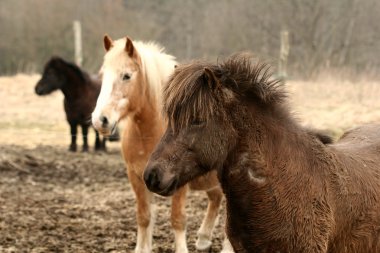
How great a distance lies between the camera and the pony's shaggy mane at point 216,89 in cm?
304

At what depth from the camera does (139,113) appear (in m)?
5.50

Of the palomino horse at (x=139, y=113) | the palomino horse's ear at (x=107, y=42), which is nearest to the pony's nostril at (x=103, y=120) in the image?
the palomino horse at (x=139, y=113)

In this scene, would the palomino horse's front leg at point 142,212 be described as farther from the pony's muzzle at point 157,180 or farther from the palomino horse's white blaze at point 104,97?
the pony's muzzle at point 157,180

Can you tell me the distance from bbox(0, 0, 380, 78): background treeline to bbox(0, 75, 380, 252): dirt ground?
7.35 feet

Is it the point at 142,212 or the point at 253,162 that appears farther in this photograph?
the point at 142,212

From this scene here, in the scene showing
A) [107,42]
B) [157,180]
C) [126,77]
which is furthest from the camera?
[107,42]

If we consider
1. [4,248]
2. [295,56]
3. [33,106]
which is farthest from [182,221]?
[295,56]

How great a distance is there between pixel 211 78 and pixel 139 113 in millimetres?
2525

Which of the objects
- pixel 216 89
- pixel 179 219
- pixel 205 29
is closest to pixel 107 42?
pixel 179 219

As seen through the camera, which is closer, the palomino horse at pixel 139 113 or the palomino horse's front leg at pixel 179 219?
the palomino horse at pixel 139 113

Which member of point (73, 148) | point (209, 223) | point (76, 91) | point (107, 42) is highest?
point (107, 42)

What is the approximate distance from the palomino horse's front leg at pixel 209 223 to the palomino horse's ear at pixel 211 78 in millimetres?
2850

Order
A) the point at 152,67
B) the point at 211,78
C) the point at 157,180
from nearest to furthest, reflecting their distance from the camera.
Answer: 1. the point at 157,180
2. the point at 211,78
3. the point at 152,67

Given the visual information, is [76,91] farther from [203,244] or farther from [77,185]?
[203,244]
